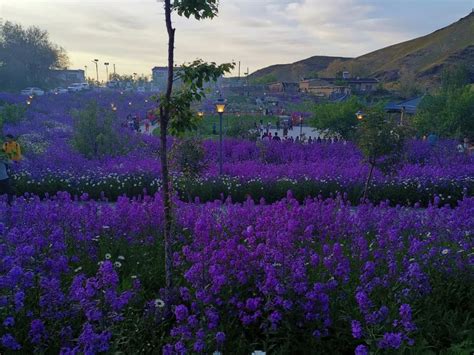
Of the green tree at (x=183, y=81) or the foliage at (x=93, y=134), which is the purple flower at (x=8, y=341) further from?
the foliage at (x=93, y=134)

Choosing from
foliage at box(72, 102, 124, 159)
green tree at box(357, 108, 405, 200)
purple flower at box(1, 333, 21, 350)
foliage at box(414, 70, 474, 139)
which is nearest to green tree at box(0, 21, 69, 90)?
foliage at box(72, 102, 124, 159)

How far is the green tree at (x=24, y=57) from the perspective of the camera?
81000 millimetres

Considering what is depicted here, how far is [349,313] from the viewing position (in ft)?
15.7

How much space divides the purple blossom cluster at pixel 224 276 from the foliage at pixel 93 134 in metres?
14.3

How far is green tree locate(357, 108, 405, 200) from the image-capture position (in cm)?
1249

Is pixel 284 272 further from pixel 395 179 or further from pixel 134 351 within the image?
pixel 395 179

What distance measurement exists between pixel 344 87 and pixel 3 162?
96922mm

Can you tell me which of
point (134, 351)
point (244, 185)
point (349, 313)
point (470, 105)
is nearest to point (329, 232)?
point (349, 313)

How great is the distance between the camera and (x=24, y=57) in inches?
3622

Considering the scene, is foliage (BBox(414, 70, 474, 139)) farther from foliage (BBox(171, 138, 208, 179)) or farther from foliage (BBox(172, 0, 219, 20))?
foliage (BBox(172, 0, 219, 20))

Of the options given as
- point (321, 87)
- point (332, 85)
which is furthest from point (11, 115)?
point (321, 87)

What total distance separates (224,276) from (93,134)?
18.9m

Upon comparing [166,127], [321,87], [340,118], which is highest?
[321,87]

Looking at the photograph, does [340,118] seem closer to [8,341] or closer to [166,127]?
[166,127]
